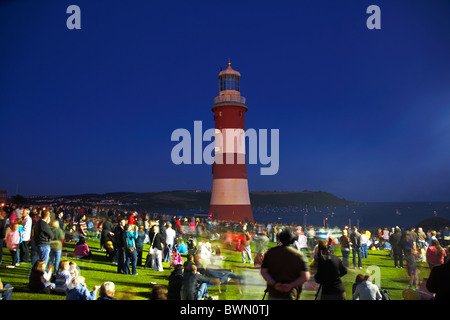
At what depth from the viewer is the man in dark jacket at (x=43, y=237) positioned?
7.11 metres

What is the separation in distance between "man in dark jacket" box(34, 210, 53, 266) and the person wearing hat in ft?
18.0

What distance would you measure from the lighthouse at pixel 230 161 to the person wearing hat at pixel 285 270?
63.0 ft

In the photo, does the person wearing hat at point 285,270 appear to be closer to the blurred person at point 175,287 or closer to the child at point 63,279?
the blurred person at point 175,287

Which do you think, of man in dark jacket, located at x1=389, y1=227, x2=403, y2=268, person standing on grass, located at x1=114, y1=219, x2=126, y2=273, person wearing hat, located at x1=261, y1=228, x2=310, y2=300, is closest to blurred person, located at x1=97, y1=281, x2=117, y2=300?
person wearing hat, located at x1=261, y1=228, x2=310, y2=300

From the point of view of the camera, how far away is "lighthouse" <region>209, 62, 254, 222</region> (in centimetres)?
2330

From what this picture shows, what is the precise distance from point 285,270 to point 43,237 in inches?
230

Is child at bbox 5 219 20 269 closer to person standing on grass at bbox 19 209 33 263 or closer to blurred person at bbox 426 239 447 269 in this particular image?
person standing on grass at bbox 19 209 33 263

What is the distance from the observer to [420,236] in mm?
12352

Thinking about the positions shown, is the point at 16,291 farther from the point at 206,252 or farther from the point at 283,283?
the point at 283,283

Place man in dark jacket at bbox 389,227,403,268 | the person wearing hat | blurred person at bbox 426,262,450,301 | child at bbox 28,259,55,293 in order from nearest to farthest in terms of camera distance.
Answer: the person wearing hat → blurred person at bbox 426,262,450,301 → child at bbox 28,259,55,293 → man in dark jacket at bbox 389,227,403,268

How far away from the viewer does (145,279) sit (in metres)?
8.18

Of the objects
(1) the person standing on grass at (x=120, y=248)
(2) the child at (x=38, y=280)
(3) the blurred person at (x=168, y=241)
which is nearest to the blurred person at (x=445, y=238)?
(3) the blurred person at (x=168, y=241)
